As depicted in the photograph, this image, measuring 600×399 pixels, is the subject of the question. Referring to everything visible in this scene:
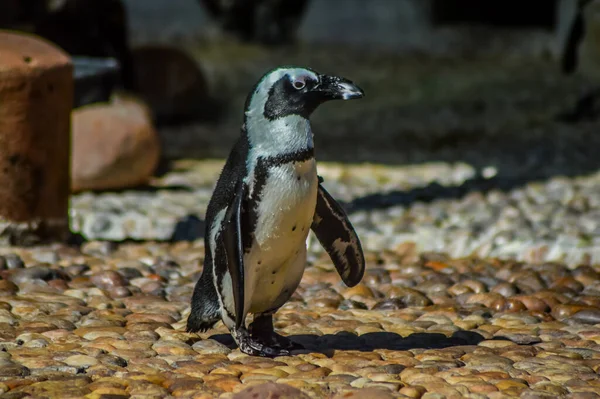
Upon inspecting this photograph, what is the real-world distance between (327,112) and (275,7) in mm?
3343

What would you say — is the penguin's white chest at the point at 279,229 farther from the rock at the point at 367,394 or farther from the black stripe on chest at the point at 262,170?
the rock at the point at 367,394

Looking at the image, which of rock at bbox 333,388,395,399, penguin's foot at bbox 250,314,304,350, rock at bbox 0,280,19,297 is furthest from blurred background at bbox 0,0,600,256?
rock at bbox 333,388,395,399

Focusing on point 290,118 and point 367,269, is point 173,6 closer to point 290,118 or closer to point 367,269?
point 367,269

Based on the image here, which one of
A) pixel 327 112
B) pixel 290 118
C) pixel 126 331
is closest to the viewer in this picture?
pixel 290 118

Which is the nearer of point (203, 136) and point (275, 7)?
point (203, 136)

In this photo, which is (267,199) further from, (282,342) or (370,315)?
(370,315)

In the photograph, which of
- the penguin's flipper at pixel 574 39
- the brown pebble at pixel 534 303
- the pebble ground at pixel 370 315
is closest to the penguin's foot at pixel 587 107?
the penguin's flipper at pixel 574 39

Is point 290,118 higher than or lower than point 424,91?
higher

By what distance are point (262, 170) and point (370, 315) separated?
0.98 meters

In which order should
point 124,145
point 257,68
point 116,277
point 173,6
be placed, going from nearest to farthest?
point 116,277, point 124,145, point 257,68, point 173,6

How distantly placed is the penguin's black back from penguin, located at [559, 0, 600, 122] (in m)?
6.67

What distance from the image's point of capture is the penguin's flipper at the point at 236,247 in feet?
10.1

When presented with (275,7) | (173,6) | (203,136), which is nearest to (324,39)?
(275,7)

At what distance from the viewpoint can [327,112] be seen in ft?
36.2
